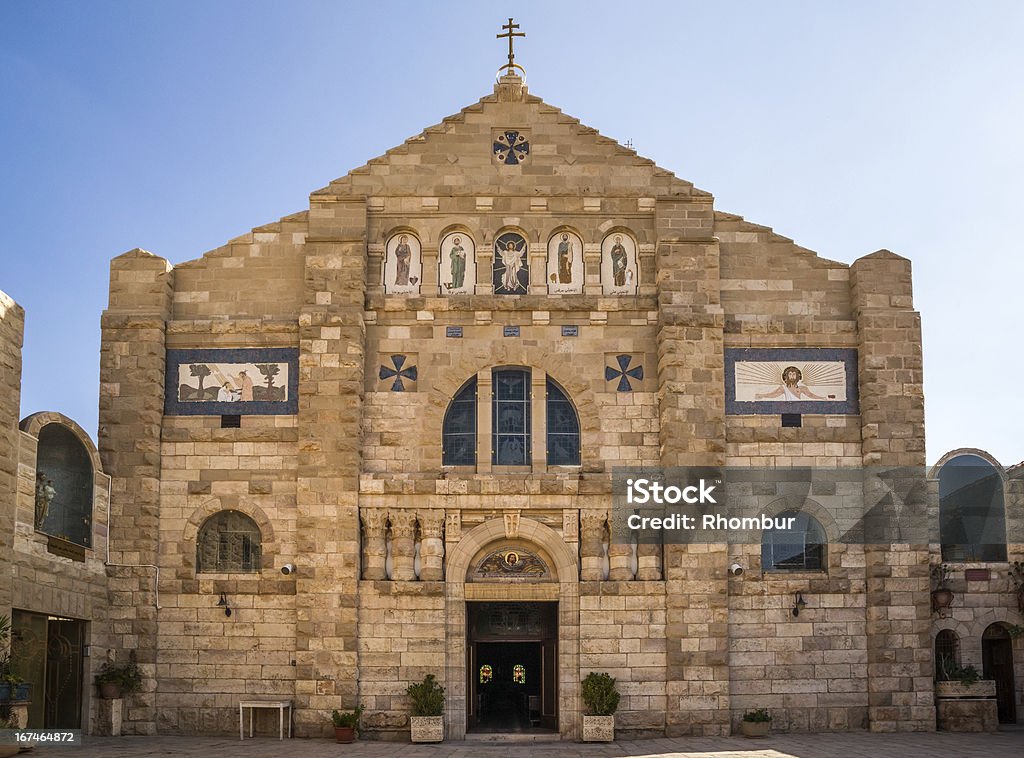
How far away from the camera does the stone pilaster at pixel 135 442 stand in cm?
2659

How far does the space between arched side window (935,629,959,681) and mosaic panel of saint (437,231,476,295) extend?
1266 cm

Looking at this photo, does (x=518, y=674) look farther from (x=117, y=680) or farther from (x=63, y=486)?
(x=63, y=486)

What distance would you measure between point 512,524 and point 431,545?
1746 mm

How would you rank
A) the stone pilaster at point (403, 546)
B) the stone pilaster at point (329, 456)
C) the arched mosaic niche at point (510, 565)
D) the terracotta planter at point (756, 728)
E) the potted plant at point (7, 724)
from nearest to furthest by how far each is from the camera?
the potted plant at point (7, 724), the terracotta planter at point (756, 728), the stone pilaster at point (329, 456), the stone pilaster at point (403, 546), the arched mosaic niche at point (510, 565)

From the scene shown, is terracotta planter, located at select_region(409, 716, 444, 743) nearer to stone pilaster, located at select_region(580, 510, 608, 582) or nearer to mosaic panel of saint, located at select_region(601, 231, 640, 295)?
stone pilaster, located at select_region(580, 510, 608, 582)

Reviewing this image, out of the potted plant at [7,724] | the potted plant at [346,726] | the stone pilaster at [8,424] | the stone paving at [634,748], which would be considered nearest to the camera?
the potted plant at [7,724]

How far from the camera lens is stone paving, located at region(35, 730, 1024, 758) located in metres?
23.0

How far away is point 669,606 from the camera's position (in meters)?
26.6

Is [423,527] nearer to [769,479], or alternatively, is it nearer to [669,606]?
[669,606]

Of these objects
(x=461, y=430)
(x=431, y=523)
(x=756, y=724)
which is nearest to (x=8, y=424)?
(x=431, y=523)

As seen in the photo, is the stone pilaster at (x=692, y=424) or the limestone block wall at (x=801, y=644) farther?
the limestone block wall at (x=801, y=644)

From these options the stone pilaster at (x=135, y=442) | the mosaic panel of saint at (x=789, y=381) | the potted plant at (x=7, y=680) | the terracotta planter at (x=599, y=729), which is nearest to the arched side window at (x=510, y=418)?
the mosaic panel of saint at (x=789, y=381)

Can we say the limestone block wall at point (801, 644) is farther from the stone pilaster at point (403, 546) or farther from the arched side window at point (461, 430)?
the stone pilaster at point (403, 546)

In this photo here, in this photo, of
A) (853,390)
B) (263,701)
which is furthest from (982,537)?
(263,701)
